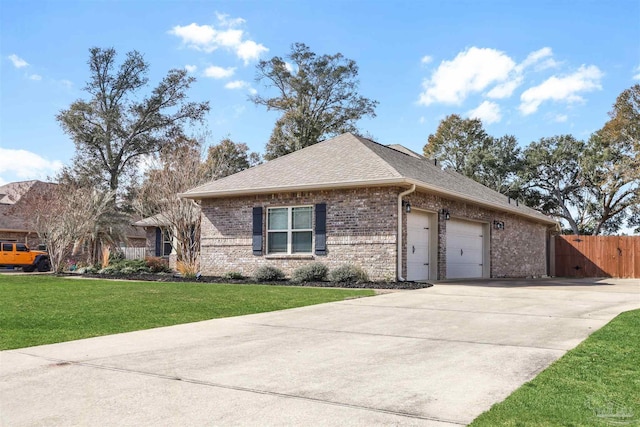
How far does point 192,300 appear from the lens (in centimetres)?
1109

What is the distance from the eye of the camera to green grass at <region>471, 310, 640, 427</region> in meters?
3.60

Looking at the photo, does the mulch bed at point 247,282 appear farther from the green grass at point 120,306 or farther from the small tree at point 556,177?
the small tree at point 556,177

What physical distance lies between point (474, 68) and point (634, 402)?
2238 centimetres

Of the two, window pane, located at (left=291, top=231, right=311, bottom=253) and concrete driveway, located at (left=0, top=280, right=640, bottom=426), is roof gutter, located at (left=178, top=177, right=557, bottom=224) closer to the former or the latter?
window pane, located at (left=291, top=231, right=311, bottom=253)

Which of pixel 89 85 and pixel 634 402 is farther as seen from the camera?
pixel 89 85

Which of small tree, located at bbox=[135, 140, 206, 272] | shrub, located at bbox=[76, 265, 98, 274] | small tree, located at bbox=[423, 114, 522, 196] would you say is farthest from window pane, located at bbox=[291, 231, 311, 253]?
small tree, located at bbox=[423, 114, 522, 196]

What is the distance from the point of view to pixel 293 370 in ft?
16.7

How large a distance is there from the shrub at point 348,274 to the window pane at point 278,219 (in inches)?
104

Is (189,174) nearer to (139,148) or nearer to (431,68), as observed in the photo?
(431,68)

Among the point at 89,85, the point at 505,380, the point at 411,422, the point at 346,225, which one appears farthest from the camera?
the point at 89,85

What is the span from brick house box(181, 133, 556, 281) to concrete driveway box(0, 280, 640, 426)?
664 cm

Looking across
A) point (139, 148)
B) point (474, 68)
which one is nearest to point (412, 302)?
point (474, 68)

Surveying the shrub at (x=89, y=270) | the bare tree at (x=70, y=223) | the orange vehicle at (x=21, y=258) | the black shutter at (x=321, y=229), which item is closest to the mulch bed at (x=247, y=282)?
the shrub at (x=89, y=270)

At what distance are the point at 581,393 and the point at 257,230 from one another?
45.6 feet
